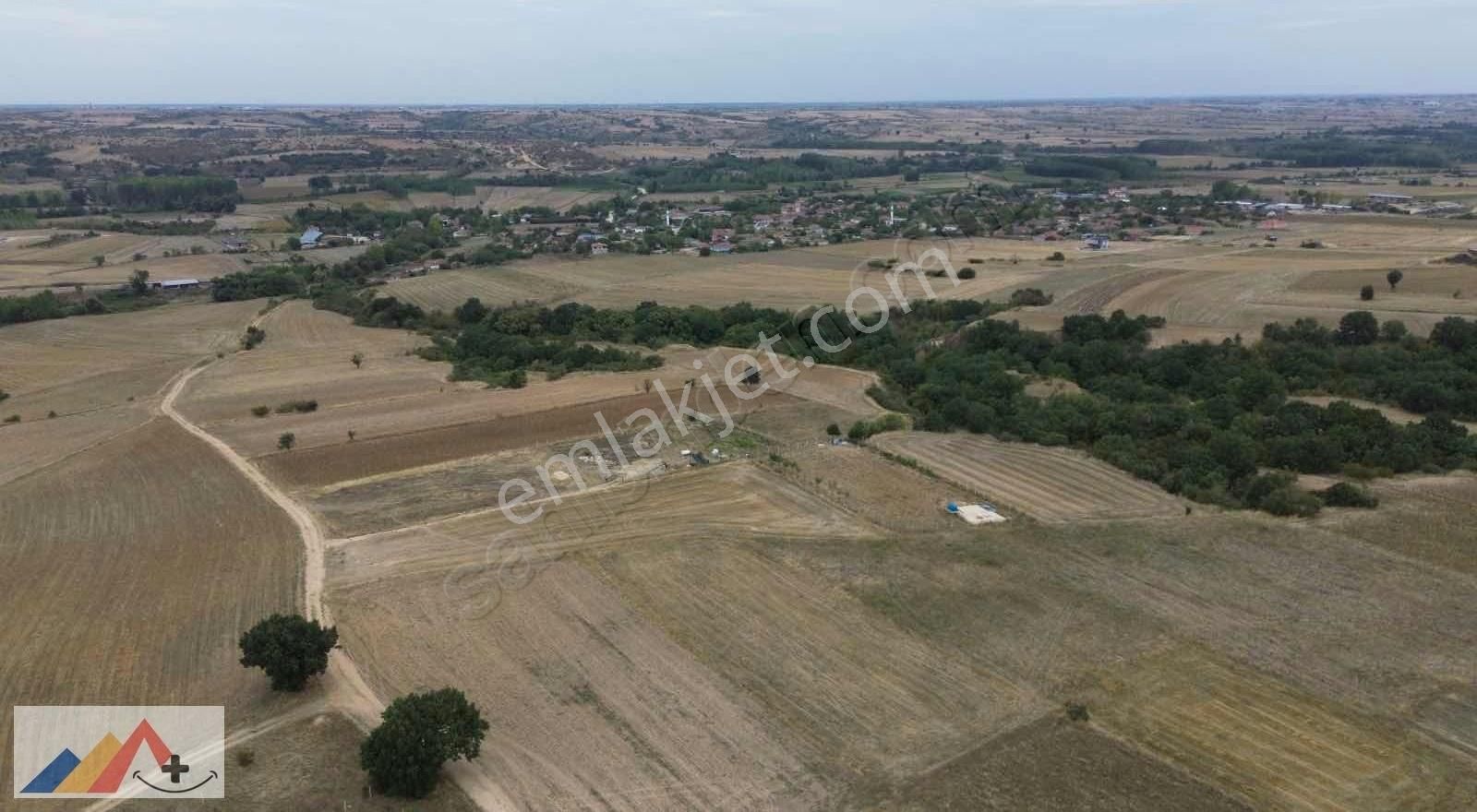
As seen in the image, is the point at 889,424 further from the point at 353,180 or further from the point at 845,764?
the point at 353,180

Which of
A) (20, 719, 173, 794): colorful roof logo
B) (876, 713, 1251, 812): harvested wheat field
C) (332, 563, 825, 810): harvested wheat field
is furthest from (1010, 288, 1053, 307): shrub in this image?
(20, 719, 173, 794): colorful roof logo

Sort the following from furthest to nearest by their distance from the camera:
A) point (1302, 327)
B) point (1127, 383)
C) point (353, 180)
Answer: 1. point (353, 180)
2. point (1302, 327)
3. point (1127, 383)

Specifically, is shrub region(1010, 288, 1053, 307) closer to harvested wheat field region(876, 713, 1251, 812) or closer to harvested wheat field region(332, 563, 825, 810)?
harvested wheat field region(332, 563, 825, 810)

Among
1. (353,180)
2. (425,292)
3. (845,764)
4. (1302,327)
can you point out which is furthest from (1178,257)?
(353,180)

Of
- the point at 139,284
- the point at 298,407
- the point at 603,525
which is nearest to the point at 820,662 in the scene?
the point at 603,525

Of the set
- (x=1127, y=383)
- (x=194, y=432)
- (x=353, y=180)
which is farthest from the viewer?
(x=353, y=180)

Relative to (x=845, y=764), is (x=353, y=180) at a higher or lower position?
higher
